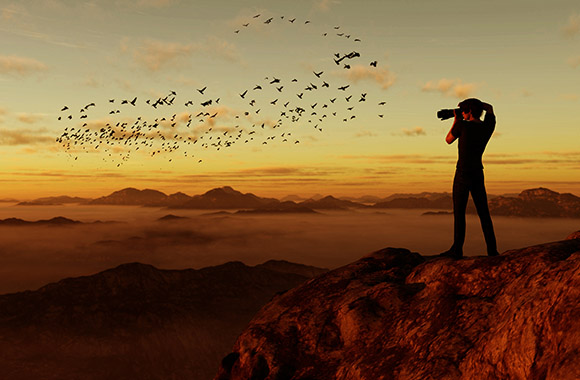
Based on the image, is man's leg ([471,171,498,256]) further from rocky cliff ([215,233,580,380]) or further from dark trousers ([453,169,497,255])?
rocky cliff ([215,233,580,380])

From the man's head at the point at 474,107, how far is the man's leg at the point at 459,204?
147 centimetres

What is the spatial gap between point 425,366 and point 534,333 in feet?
6.54

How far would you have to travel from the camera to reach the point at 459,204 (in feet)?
41.1

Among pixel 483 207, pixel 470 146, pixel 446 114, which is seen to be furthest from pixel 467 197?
pixel 446 114

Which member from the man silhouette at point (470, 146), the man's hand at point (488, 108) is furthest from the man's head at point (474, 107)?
the man's hand at point (488, 108)

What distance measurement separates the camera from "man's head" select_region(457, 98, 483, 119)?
12438 millimetres

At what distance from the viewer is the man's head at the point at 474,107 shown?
12.4m

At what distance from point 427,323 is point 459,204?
3.79 m

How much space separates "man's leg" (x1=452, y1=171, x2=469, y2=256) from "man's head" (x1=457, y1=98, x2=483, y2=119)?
147 centimetres

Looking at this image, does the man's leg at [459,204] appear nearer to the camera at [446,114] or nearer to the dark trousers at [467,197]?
the dark trousers at [467,197]

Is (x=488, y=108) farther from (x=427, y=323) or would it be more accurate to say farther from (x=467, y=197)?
(x=427, y=323)

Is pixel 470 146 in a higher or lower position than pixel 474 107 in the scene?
lower

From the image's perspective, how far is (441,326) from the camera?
9484 millimetres

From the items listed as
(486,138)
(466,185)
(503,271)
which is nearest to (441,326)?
(503,271)
